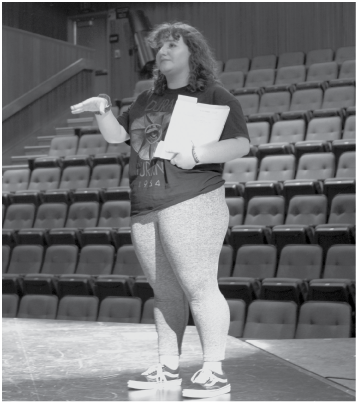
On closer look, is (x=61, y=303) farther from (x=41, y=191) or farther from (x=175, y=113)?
(x=175, y=113)

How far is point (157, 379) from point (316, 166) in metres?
1.55

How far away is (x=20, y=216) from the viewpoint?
238 centimetres

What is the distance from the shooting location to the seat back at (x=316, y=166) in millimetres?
2145

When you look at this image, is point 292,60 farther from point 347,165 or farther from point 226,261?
point 226,261

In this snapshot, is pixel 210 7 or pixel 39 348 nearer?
pixel 39 348

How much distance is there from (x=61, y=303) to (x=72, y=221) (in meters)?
0.54

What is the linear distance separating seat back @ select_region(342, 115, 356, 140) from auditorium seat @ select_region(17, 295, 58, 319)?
1.22m

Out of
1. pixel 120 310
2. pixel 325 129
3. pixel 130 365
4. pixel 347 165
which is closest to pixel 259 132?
pixel 325 129

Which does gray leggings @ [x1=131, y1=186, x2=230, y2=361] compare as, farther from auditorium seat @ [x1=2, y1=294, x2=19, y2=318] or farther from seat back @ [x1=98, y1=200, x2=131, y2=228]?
seat back @ [x1=98, y1=200, x2=131, y2=228]

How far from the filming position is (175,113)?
70 centimetres

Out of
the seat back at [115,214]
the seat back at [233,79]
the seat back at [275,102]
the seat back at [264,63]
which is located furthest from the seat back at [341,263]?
the seat back at [264,63]

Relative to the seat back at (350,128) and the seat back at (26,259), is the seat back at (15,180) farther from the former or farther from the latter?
the seat back at (350,128)

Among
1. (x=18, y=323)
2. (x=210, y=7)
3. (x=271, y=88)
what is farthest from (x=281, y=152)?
(x=210, y=7)

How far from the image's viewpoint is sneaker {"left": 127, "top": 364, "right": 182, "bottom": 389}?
724mm
